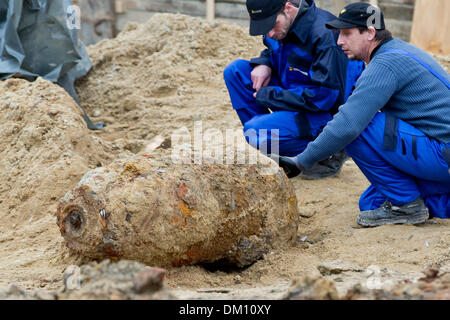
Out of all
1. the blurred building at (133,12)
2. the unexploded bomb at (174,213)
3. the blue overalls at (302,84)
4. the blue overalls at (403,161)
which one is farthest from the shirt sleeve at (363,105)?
the blurred building at (133,12)

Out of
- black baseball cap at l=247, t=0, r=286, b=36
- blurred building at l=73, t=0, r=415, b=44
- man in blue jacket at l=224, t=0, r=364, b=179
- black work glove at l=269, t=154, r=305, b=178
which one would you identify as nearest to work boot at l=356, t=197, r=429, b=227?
black work glove at l=269, t=154, r=305, b=178

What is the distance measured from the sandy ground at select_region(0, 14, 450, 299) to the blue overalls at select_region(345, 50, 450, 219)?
0.56 feet

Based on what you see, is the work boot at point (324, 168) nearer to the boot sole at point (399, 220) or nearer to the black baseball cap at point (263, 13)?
the boot sole at point (399, 220)

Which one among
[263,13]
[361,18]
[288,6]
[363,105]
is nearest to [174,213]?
[363,105]

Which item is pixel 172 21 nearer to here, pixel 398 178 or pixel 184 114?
pixel 184 114

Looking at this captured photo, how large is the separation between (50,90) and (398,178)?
2825 millimetres

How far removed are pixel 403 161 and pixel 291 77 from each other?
1100 mm

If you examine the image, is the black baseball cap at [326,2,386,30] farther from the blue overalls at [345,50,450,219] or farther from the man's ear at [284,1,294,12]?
the man's ear at [284,1,294,12]

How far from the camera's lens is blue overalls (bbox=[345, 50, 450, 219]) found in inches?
109

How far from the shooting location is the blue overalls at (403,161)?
2.77 m

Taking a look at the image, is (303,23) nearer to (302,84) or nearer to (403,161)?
(302,84)
